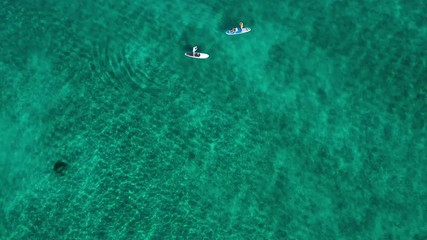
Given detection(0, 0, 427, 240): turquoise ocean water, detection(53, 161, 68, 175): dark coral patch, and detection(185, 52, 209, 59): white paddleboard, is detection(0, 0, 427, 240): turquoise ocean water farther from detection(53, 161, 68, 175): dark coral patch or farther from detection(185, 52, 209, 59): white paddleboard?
detection(185, 52, 209, 59): white paddleboard

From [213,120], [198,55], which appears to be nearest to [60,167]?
[213,120]

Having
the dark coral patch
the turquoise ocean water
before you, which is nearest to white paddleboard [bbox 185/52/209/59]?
the turquoise ocean water

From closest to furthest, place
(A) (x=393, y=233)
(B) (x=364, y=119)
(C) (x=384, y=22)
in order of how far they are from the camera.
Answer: (A) (x=393, y=233)
(B) (x=364, y=119)
(C) (x=384, y=22)

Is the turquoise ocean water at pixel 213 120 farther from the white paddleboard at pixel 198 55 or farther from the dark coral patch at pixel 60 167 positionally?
the white paddleboard at pixel 198 55

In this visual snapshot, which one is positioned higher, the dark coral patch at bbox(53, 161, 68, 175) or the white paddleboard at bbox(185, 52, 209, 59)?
the white paddleboard at bbox(185, 52, 209, 59)

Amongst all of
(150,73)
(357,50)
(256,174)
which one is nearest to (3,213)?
(150,73)

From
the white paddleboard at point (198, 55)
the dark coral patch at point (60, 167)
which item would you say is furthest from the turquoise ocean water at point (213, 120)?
the white paddleboard at point (198, 55)

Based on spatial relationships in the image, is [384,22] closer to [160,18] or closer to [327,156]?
[327,156]

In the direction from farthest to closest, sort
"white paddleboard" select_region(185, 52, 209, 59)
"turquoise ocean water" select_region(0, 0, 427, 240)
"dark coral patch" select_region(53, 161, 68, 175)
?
1. "white paddleboard" select_region(185, 52, 209, 59)
2. "dark coral patch" select_region(53, 161, 68, 175)
3. "turquoise ocean water" select_region(0, 0, 427, 240)

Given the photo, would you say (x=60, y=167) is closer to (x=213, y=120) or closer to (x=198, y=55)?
(x=213, y=120)
